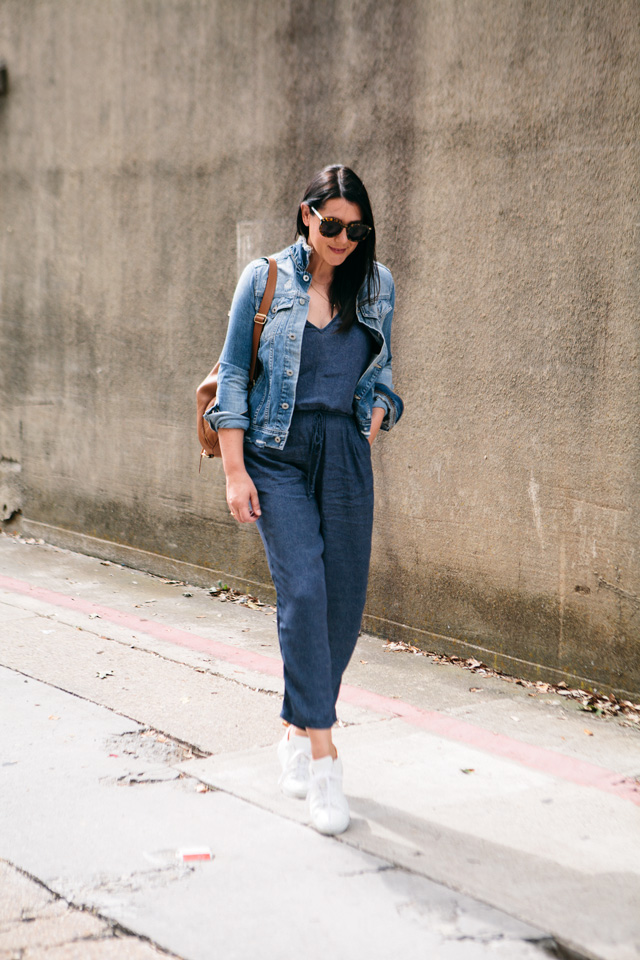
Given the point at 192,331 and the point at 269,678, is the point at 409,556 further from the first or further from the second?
the point at 192,331

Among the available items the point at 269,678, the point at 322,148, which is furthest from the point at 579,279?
the point at 269,678

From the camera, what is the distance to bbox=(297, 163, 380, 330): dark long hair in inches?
126

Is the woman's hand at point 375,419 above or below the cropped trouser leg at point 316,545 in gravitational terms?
above

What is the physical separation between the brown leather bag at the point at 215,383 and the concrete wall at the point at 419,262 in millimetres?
1832

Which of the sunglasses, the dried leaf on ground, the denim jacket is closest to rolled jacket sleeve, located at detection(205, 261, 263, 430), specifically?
the denim jacket

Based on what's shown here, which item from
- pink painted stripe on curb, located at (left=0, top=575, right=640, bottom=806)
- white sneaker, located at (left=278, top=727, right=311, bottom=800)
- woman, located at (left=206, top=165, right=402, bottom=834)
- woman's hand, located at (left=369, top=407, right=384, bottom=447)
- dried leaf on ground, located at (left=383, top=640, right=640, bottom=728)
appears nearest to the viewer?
woman, located at (left=206, top=165, right=402, bottom=834)

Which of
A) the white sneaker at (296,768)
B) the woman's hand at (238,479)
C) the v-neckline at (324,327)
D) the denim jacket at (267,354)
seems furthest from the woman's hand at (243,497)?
the white sneaker at (296,768)

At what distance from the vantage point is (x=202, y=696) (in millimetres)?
4473

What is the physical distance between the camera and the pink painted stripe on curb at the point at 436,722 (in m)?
3.66

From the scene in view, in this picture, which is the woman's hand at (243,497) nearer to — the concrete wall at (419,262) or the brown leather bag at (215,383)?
the brown leather bag at (215,383)

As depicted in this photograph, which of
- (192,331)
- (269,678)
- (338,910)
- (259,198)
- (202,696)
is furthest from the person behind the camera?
(192,331)

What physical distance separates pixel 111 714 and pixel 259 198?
3340 millimetres

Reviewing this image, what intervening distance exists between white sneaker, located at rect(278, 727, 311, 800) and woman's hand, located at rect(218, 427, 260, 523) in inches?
30.8

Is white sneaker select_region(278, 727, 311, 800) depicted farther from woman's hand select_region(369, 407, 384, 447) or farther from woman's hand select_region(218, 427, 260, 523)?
woman's hand select_region(369, 407, 384, 447)
